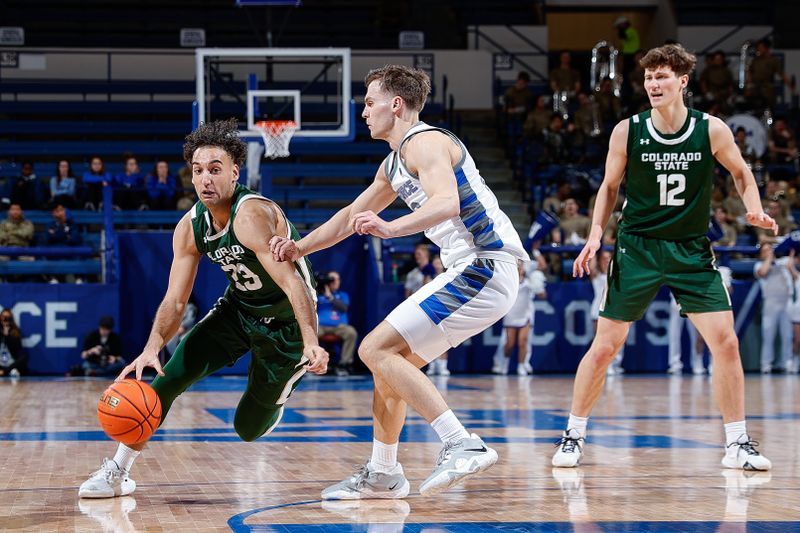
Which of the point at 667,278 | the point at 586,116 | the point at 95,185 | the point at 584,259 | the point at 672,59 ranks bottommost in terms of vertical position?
the point at 667,278

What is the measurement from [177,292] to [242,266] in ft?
1.15

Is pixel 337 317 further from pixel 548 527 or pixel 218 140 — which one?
pixel 548 527

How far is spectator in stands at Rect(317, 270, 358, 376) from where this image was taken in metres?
15.3

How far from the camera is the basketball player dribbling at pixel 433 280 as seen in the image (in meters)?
5.19

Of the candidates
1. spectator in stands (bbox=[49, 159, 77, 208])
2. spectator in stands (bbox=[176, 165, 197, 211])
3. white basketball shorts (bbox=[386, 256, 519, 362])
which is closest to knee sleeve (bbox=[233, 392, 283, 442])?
white basketball shorts (bbox=[386, 256, 519, 362])

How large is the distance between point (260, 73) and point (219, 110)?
3002mm

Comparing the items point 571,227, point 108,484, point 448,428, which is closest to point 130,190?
point 571,227

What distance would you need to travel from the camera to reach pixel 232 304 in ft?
20.1

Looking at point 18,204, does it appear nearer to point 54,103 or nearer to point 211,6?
point 54,103

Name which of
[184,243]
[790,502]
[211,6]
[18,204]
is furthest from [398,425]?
[211,6]

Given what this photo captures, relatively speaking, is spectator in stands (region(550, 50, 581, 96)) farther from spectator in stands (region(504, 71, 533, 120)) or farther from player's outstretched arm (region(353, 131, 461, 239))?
player's outstretched arm (region(353, 131, 461, 239))

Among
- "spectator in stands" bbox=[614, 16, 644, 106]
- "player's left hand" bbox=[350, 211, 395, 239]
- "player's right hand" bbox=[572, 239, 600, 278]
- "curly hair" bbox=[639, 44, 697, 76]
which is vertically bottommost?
"player's right hand" bbox=[572, 239, 600, 278]

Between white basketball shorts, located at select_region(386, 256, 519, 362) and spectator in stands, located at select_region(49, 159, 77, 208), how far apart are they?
12.8 m

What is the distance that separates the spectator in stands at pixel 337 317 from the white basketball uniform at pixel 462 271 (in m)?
9.75
